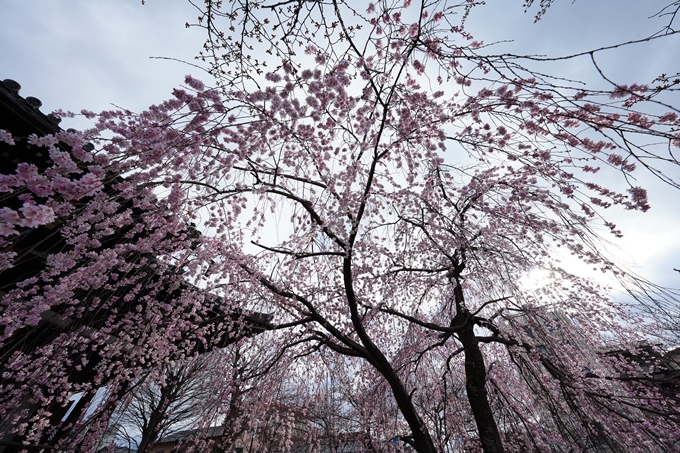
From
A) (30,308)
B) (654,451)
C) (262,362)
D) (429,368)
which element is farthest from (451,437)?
(30,308)

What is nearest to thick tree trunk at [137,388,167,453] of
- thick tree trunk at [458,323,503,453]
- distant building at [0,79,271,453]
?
distant building at [0,79,271,453]

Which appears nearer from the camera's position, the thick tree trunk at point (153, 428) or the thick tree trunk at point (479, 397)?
the thick tree trunk at point (479, 397)

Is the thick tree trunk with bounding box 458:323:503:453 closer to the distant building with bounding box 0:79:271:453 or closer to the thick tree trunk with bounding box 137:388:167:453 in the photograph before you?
the distant building with bounding box 0:79:271:453

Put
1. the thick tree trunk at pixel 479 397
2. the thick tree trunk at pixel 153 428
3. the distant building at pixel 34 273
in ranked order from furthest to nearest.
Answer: the thick tree trunk at pixel 153 428 → the thick tree trunk at pixel 479 397 → the distant building at pixel 34 273

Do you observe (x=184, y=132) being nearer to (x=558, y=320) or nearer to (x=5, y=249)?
(x=5, y=249)

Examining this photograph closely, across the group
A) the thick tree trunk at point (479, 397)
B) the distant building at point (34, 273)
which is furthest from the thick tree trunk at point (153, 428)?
the thick tree trunk at point (479, 397)

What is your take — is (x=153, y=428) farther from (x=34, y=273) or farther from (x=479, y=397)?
(x=479, y=397)

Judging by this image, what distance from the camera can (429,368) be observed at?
7.37m

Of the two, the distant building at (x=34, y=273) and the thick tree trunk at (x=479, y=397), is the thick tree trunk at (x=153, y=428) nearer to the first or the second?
the distant building at (x=34, y=273)

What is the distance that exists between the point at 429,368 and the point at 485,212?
451cm

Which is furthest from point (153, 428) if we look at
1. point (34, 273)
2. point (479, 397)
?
point (479, 397)

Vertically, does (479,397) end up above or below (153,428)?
above

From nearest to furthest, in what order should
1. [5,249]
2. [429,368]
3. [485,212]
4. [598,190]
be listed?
[5,249]
[598,190]
[485,212]
[429,368]

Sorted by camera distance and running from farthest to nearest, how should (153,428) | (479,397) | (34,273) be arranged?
(153,428)
(479,397)
(34,273)
